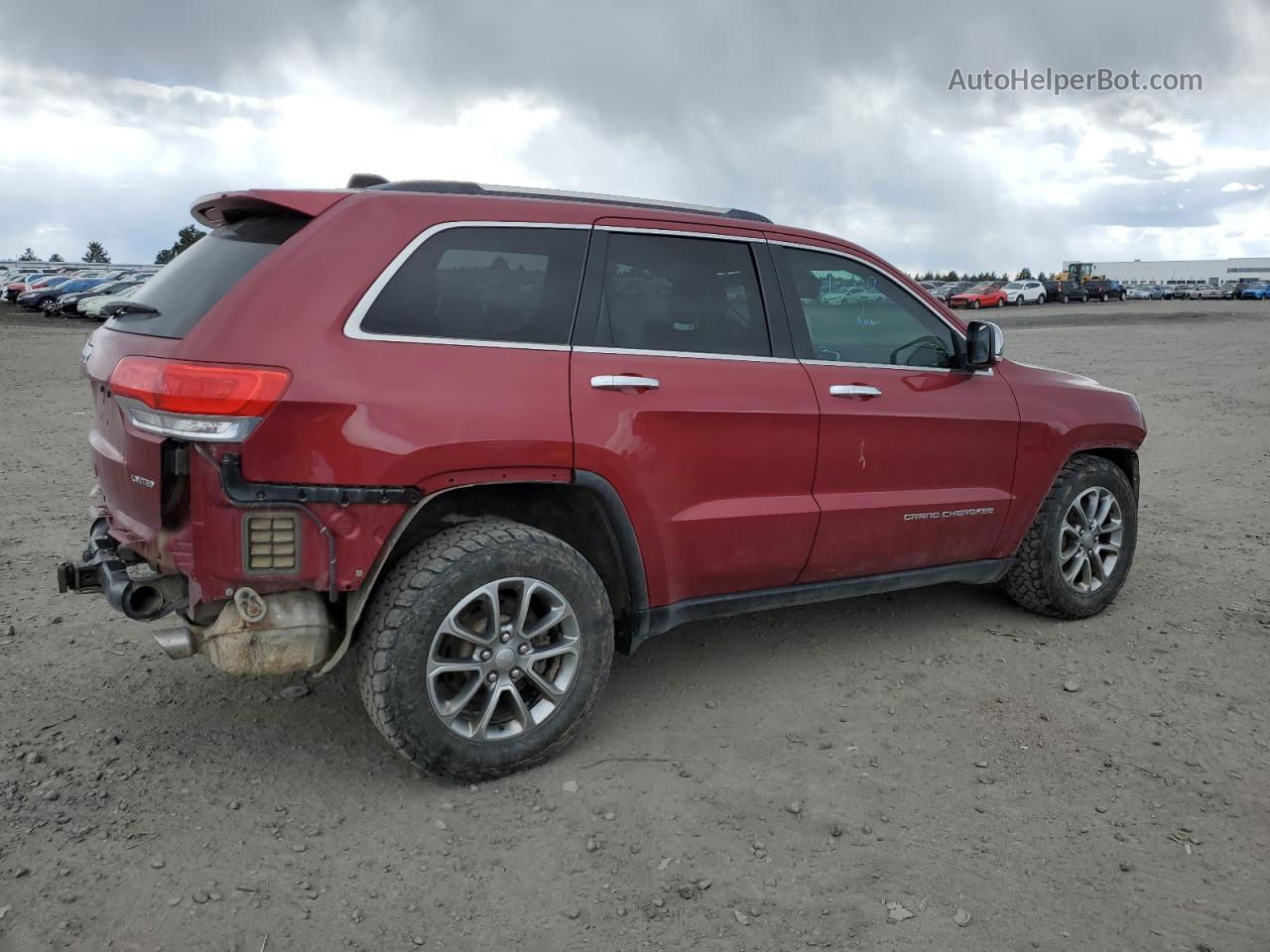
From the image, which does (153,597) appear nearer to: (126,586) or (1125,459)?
(126,586)

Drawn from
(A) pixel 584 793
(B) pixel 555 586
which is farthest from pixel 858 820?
(B) pixel 555 586

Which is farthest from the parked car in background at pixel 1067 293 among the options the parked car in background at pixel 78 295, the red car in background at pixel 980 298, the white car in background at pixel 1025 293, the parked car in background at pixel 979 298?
the parked car in background at pixel 78 295

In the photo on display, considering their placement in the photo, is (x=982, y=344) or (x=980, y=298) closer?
(x=982, y=344)

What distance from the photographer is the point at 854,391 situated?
423cm

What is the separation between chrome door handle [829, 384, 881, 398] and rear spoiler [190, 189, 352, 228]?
196 cm

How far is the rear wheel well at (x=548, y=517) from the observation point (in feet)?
11.7

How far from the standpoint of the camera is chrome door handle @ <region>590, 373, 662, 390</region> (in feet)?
11.8

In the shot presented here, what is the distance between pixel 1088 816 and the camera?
338 centimetres

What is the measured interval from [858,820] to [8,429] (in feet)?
32.9

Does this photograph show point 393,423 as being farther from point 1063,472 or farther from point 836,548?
point 1063,472

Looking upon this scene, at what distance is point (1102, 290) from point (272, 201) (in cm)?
5911

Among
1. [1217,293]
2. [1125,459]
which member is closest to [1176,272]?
[1217,293]

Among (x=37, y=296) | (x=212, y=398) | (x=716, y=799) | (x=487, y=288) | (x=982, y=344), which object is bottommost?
(x=716, y=799)

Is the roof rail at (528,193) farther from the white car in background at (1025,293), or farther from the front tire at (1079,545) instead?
the white car in background at (1025,293)
